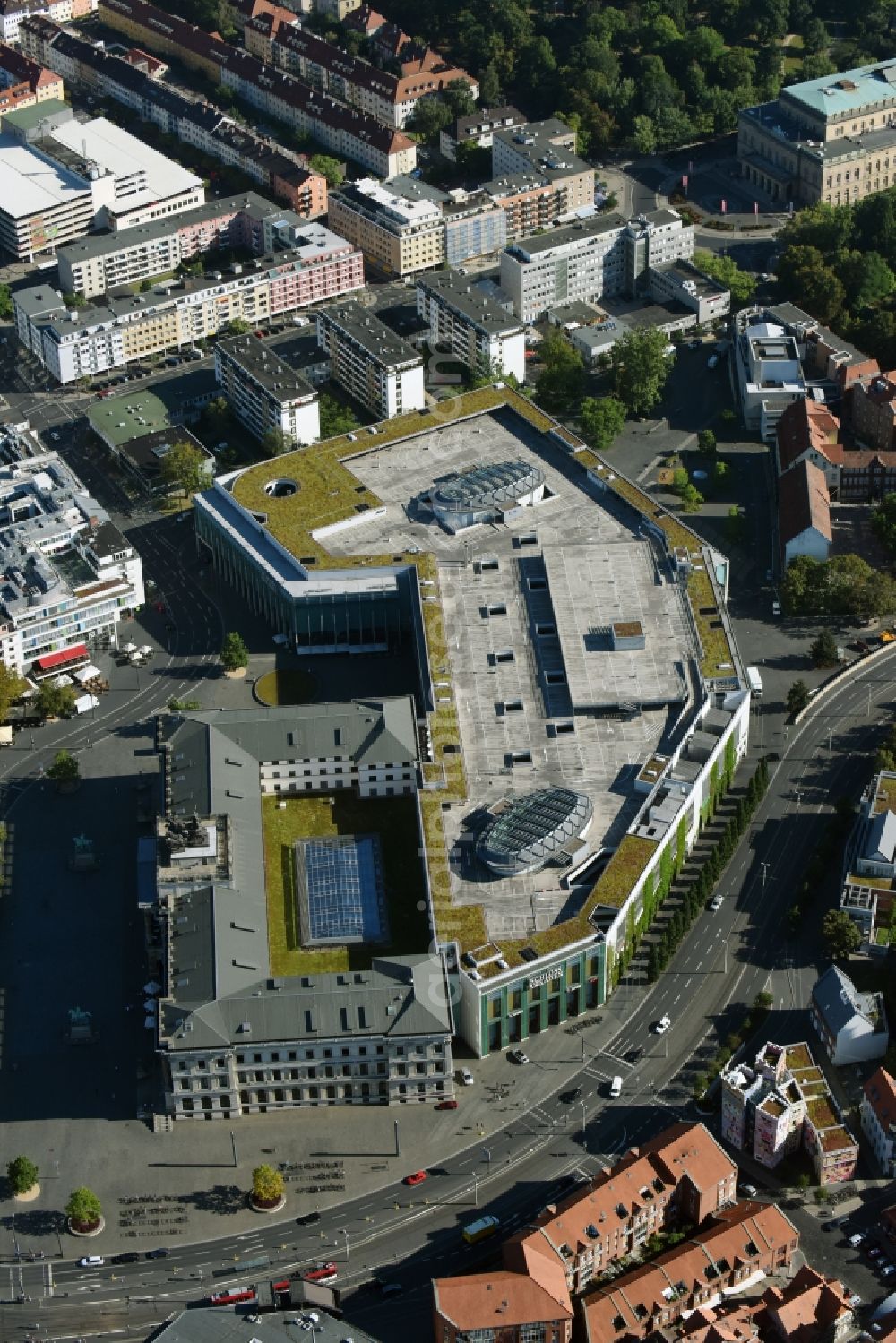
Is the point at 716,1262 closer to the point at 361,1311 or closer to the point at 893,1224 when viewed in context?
the point at 893,1224

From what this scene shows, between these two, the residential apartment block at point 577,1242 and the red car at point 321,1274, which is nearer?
the residential apartment block at point 577,1242

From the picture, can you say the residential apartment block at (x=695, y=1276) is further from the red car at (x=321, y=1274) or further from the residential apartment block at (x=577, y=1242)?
the red car at (x=321, y=1274)

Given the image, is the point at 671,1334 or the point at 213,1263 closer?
the point at 671,1334

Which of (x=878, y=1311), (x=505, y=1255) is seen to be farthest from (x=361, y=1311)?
(x=878, y=1311)

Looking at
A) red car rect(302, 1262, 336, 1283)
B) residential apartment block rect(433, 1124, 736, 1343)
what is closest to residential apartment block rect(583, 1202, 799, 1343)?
residential apartment block rect(433, 1124, 736, 1343)

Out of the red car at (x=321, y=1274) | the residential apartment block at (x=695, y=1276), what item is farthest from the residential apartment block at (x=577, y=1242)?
the red car at (x=321, y=1274)

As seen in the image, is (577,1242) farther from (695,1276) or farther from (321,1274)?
(321,1274)

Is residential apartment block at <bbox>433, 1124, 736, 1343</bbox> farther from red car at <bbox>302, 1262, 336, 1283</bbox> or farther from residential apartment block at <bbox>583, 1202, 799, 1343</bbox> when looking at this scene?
red car at <bbox>302, 1262, 336, 1283</bbox>
